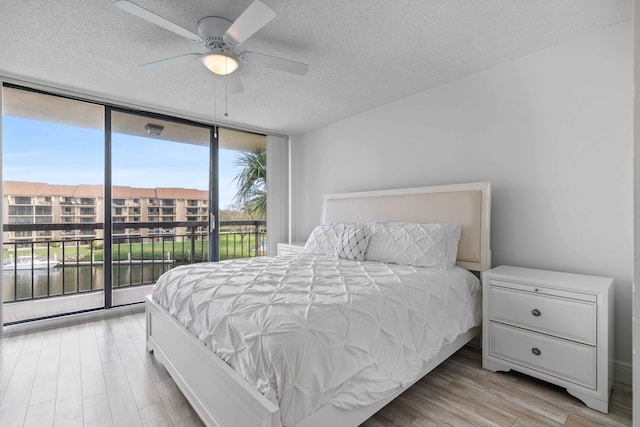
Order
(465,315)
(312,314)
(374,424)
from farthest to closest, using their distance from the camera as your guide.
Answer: (465,315)
(374,424)
(312,314)

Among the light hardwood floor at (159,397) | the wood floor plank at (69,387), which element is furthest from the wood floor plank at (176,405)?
the wood floor plank at (69,387)

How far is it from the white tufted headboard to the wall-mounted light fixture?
2801 millimetres

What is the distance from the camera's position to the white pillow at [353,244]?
281cm

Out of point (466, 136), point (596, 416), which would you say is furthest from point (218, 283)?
point (466, 136)

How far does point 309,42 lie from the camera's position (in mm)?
2270

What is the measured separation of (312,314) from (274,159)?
3810 millimetres

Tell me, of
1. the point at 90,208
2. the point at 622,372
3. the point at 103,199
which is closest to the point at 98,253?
the point at 90,208

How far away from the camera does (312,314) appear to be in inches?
53.4

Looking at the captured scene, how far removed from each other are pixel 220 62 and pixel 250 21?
2.10 ft

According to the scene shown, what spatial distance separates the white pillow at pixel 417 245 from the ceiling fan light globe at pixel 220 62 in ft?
6.22

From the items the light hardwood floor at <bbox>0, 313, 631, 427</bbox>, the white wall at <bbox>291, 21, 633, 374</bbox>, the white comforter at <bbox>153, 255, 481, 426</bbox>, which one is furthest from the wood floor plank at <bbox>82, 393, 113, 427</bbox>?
the white wall at <bbox>291, 21, 633, 374</bbox>

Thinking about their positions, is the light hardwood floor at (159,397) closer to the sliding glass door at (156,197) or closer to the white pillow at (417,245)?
the white pillow at (417,245)

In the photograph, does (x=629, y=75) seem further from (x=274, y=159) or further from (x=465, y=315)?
(x=274, y=159)

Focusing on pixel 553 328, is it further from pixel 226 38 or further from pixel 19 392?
pixel 19 392
